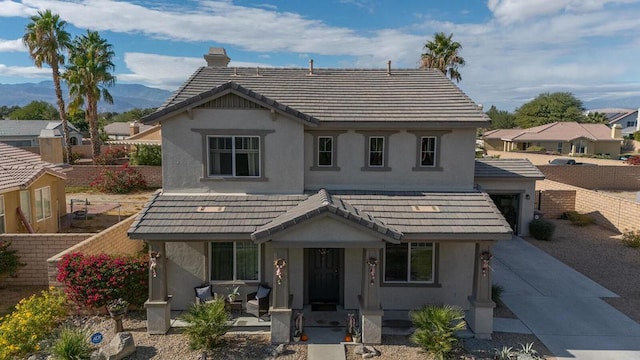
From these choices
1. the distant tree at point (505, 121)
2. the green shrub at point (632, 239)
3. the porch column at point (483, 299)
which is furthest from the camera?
the distant tree at point (505, 121)

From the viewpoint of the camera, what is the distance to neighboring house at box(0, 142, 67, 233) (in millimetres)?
18297

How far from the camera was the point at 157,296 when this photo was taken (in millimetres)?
11805

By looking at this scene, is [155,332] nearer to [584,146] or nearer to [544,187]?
[544,187]

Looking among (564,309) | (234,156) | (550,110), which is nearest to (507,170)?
(564,309)

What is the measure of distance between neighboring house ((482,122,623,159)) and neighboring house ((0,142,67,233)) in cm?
6050

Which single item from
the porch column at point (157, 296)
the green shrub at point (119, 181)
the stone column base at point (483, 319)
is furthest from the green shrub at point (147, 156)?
the stone column base at point (483, 319)

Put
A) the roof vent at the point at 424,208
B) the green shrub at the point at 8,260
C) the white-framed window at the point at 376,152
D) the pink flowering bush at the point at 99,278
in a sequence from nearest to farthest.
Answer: the pink flowering bush at the point at 99,278, the roof vent at the point at 424,208, the white-framed window at the point at 376,152, the green shrub at the point at 8,260

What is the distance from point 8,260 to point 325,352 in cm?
1219

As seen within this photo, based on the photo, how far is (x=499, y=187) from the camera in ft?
72.1

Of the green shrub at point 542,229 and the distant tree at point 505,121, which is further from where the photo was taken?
the distant tree at point 505,121

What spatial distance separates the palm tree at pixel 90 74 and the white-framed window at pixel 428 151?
1350 inches

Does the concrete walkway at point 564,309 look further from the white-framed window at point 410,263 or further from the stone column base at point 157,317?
the stone column base at point 157,317

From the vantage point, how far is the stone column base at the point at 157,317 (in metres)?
11.7

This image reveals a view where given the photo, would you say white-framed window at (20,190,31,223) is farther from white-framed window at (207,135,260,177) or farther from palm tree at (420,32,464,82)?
palm tree at (420,32,464,82)
